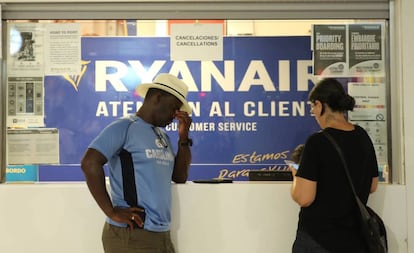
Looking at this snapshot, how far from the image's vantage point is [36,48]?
305 cm

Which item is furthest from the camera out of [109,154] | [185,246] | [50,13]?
[50,13]

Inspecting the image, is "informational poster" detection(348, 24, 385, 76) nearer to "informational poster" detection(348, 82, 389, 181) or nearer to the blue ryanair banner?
"informational poster" detection(348, 82, 389, 181)

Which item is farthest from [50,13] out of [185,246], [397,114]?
[397,114]

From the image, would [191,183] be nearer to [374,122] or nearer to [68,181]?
[68,181]

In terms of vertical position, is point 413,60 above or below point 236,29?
below

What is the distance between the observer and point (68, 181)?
10.00ft

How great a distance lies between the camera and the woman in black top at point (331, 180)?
87.1 inches

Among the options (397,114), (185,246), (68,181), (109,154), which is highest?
(397,114)

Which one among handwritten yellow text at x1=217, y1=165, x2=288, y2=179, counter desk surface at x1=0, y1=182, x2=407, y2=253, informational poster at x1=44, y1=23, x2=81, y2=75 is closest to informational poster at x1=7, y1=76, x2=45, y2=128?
informational poster at x1=44, y1=23, x2=81, y2=75

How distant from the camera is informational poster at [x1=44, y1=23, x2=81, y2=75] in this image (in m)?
3.04

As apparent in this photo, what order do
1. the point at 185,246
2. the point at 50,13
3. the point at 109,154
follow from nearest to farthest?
the point at 109,154 < the point at 185,246 < the point at 50,13

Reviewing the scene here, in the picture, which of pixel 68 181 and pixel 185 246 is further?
pixel 68 181

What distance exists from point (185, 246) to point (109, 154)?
2.69ft

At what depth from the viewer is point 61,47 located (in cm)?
307
